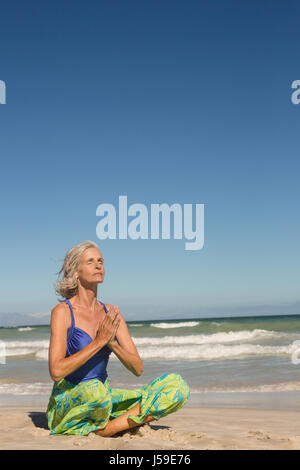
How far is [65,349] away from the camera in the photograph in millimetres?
3990

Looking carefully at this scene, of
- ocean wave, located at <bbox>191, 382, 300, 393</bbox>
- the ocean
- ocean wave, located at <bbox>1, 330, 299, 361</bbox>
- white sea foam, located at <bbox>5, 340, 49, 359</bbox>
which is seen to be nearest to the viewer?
the ocean

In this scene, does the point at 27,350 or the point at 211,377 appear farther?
A: the point at 27,350

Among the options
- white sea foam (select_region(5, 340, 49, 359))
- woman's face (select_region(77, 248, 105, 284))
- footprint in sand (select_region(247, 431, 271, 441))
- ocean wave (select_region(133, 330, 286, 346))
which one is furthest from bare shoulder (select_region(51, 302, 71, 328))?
ocean wave (select_region(133, 330, 286, 346))

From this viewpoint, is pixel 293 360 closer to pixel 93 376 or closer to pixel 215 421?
pixel 215 421

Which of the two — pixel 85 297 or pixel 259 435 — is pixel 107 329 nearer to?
pixel 85 297

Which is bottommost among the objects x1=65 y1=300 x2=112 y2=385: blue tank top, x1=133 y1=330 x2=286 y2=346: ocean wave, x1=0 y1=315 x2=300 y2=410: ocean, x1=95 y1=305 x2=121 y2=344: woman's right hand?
x1=133 y1=330 x2=286 y2=346: ocean wave

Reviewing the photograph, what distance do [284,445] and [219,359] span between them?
11494 millimetres

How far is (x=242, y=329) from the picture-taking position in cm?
3061

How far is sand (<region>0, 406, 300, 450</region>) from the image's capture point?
4.01 metres

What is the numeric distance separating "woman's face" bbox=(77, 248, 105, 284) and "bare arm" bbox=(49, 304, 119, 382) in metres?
0.46

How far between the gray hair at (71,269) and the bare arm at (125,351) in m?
0.49

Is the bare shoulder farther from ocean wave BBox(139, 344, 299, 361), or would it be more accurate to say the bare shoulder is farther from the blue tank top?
ocean wave BBox(139, 344, 299, 361)

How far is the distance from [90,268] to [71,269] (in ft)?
0.59

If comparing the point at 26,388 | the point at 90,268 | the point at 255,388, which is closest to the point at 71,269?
the point at 90,268
